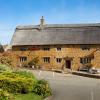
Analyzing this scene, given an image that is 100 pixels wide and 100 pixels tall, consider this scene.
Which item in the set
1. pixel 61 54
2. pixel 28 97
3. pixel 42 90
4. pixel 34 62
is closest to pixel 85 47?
pixel 61 54

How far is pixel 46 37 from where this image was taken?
218 ft

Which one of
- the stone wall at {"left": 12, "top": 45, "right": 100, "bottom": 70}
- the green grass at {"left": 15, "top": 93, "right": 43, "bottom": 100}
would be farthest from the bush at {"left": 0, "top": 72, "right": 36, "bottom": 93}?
the stone wall at {"left": 12, "top": 45, "right": 100, "bottom": 70}

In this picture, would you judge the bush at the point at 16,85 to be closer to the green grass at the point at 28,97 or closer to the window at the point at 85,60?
the green grass at the point at 28,97

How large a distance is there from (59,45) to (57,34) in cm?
340

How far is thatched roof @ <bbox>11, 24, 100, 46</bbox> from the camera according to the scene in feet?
211

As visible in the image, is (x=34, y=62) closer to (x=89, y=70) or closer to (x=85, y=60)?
(x=85, y=60)

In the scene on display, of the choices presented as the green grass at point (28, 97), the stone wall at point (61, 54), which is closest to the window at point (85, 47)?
the stone wall at point (61, 54)

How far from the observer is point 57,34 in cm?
6681

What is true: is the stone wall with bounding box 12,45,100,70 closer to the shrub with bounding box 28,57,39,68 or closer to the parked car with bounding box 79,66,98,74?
the shrub with bounding box 28,57,39,68

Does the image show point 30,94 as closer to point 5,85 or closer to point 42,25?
point 5,85

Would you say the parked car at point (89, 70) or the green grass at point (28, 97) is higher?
the parked car at point (89, 70)

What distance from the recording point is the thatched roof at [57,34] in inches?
2534

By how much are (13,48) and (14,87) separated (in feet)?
135

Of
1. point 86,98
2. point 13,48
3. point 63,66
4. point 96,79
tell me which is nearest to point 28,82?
point 86,98
